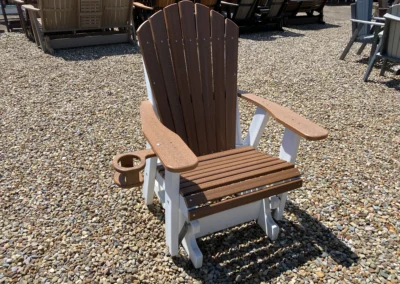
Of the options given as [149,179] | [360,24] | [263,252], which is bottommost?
[263,252]

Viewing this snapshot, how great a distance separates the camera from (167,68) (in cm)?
205

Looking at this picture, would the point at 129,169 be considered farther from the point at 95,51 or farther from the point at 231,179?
the point at 95,51

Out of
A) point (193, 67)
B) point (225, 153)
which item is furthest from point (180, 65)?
point (225, 153)

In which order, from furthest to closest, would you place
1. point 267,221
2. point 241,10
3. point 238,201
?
point 241,10, point 267,221, point 238,201

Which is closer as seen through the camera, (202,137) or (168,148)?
(168,148)

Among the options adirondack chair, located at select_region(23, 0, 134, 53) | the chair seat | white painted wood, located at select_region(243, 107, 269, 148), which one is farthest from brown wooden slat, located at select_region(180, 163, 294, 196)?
adirondack chair, located at select_region(23, 0, 134, 53)

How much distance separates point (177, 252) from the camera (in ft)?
5.97

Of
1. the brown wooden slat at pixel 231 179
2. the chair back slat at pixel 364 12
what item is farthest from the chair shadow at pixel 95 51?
the brown wooden slat at pixel 231 179

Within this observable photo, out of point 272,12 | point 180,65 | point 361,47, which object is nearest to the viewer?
point 180,65

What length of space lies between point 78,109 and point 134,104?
0.58m

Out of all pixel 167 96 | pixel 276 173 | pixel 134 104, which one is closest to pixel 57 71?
pixel 134 104

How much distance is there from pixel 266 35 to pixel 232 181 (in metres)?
6.35

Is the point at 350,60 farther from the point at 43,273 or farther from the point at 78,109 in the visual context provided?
the point at 43,273

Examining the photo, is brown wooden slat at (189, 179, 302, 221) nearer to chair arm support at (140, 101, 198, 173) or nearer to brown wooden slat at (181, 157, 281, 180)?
brown wooden slat at (181, 157, 281, 180)
